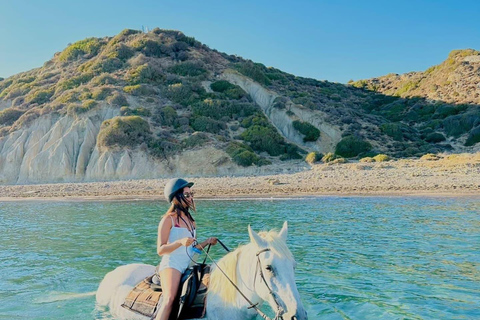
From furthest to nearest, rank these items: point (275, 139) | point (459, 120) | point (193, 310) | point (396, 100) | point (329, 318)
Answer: point (396, 100)
point (459, 120)
point (275, 139)
point (329, 318)
point (193, 310)

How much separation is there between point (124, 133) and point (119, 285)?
31.8 m

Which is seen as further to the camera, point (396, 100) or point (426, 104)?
point (396, 100)

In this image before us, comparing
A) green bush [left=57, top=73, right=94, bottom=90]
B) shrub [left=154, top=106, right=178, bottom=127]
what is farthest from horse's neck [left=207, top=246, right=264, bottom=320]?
green bush [left=57, top=73, right=94, bottom=90]

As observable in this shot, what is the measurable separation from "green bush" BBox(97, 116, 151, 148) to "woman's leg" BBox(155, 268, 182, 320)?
32196mm

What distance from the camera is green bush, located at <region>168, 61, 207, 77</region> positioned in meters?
51.2

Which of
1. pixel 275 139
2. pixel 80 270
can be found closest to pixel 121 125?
pixel 275 139

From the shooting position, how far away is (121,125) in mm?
36844

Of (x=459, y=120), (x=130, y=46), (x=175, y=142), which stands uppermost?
(x=130, y=46)

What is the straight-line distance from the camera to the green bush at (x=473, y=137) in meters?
43.6

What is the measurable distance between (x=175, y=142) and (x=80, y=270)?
27002 mm

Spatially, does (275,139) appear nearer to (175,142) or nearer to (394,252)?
(175,142)

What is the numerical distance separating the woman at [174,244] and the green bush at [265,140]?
33.0 m

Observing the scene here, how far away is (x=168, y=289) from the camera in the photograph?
4.76 metres

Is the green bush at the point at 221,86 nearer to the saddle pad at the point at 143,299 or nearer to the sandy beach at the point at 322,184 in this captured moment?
the sandy beach at the point at 322,184
